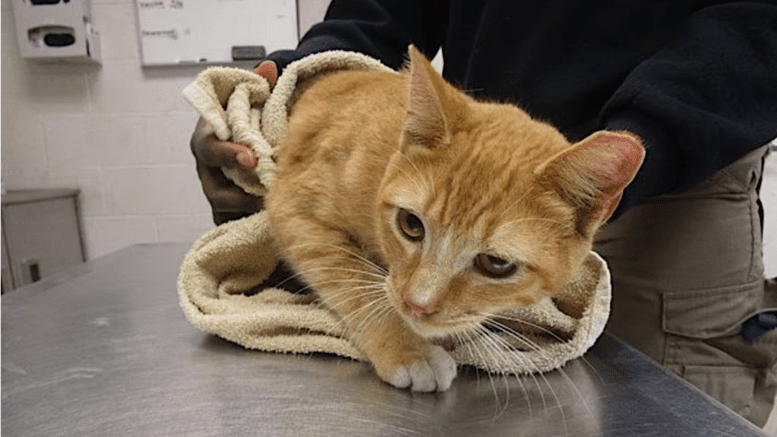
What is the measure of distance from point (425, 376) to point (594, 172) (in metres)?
0.33

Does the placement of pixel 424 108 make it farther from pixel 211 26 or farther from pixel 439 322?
pixel 211 26

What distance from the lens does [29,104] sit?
8.64 feet

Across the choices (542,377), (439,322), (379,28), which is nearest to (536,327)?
(542,377)

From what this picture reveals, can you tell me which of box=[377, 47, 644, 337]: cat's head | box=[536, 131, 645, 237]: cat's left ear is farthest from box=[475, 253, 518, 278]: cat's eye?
box=[536, 131, 645, 237]: cat's left ear

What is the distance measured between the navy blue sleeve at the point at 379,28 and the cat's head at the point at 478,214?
54cm

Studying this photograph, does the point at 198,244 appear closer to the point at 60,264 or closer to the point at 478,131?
the point at 478,131

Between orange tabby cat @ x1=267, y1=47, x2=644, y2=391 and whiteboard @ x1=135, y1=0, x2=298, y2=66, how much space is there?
194 centimetres

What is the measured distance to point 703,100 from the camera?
0.82 m

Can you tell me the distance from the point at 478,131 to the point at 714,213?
672 millimetres

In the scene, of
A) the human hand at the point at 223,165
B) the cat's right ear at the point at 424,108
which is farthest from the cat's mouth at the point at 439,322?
the human hand at the point at 223,165

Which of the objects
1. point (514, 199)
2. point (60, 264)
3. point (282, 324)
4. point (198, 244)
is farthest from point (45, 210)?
point (514, 199)

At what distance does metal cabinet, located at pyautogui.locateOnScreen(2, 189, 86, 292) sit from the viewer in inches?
85.0

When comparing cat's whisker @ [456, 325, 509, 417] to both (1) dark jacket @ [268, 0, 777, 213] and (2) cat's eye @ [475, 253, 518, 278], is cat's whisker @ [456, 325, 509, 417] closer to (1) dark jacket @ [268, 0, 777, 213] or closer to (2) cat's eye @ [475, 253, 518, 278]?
(2) cat's eye @ [475, 253, 518, 278]

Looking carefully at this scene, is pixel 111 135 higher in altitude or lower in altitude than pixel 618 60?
lower
